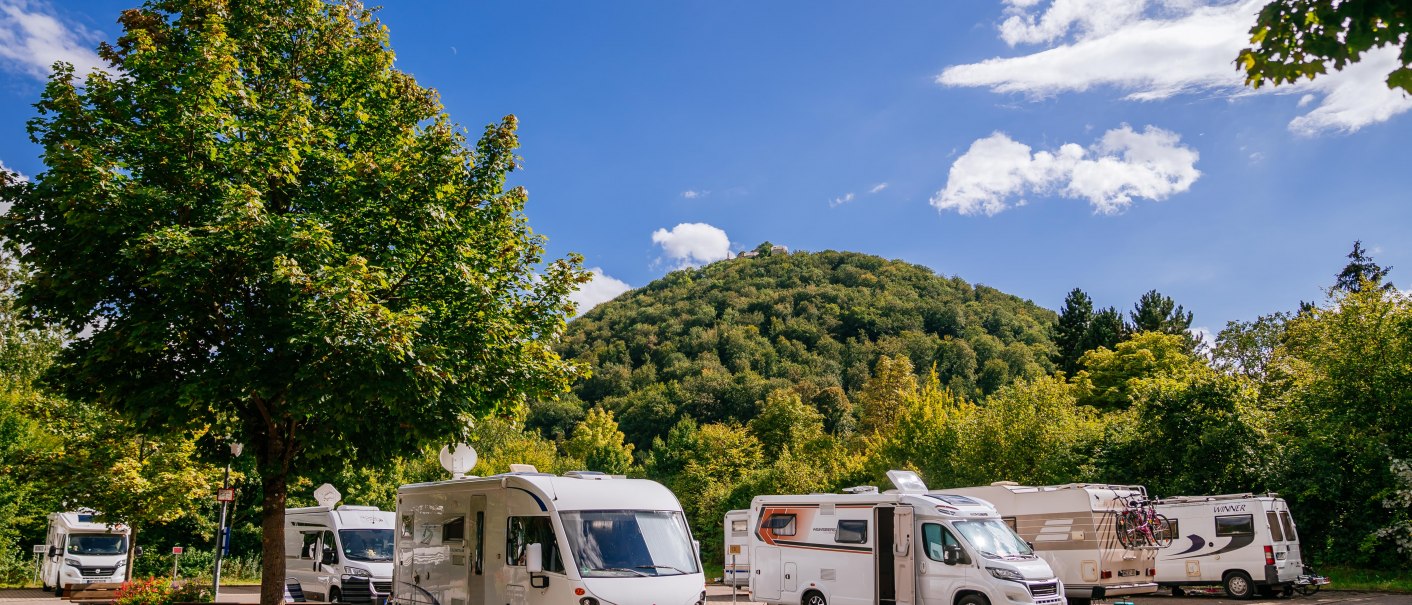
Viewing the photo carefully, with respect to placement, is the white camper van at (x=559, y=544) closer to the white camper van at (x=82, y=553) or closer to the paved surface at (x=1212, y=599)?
the paved surface at (x=1212, y=599)

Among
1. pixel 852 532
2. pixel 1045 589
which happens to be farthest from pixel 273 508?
pixel 1045 589

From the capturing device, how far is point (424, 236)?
13531mm

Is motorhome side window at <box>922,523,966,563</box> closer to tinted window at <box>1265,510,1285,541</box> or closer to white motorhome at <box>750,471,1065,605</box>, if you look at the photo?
white motorhome at <box>750,471,1065,605</box>

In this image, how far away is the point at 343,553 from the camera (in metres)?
21.4

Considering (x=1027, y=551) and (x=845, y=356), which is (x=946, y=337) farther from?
(x=1027, y=551)

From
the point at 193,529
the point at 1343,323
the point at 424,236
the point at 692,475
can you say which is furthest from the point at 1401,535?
the point at 193,529

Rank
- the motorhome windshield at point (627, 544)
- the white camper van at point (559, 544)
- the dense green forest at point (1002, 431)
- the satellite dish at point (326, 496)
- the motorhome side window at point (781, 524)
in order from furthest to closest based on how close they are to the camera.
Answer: the dense green forest at point (1002, 431) → the satellite dish at point (326, 496) → the motorhome side window at point (781, 524) → the motorhome windshield at point (627, 544) → the white camper van at point (559, 544)

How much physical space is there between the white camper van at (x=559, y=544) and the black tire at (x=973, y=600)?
6.08 meters

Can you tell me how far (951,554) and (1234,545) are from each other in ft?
37.5

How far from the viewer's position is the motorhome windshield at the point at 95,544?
3017cm

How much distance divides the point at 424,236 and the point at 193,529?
128 feet

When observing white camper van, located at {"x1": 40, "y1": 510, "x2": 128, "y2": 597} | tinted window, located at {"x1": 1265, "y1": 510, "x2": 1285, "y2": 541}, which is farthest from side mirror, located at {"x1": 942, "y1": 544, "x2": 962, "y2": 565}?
white camper van, located at {"x1": 40, "y1": 510, "x2": 128, "y2": 597}

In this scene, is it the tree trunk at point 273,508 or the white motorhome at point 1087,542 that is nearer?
the tree trunk at point 273,508

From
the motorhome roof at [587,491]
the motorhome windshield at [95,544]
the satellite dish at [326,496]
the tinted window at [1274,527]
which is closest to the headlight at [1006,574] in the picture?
the motorhome roof at [587,491]
